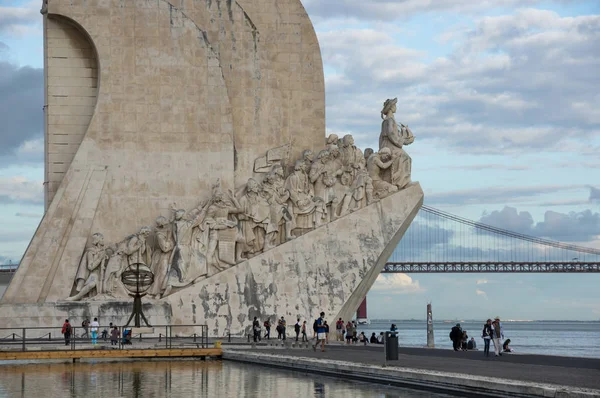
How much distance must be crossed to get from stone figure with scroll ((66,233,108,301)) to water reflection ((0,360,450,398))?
596 centimetres

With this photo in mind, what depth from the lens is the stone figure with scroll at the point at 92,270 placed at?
22.8 metres

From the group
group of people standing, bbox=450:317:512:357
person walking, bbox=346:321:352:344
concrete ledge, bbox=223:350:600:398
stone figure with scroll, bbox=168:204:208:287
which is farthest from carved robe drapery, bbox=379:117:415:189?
concrete ledge, bbox=223:350:600:398

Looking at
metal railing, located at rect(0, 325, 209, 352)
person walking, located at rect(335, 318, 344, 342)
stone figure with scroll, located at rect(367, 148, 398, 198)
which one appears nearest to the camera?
metal railing, located at rect(0, 325, 209, 352)

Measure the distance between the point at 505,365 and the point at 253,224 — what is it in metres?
10.3

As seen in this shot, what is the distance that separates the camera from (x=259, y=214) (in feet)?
78.2

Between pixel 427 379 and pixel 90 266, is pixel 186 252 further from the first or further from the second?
pixel 427 379

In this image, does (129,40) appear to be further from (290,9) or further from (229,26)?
(290,9)

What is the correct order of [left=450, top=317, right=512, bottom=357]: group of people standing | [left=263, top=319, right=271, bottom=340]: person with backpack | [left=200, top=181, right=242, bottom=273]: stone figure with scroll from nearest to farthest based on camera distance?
[left=450, top=317, right=512, bottom=357]: group of people standing
[left=263, top=319, right=271, bottom=340]: person with backpack
[left=200, top=181, right=242, bottom=273]: stone figure with scroll

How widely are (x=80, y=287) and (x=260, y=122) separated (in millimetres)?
5708

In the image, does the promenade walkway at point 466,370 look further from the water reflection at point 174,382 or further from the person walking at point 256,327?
the person walking at point 256,327

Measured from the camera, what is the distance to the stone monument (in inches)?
906

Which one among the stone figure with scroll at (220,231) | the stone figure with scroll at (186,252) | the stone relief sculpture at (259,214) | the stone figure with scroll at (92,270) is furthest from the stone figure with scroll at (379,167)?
the stone figure with scroll at (92,270)

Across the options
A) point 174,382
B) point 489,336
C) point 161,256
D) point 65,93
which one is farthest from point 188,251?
point 174,382

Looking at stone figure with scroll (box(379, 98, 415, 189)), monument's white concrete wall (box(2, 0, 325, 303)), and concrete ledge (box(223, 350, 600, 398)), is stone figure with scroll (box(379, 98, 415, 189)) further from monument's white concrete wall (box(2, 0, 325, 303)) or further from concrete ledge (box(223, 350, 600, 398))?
concrete ledge (box(223, 350, 600, 398))
